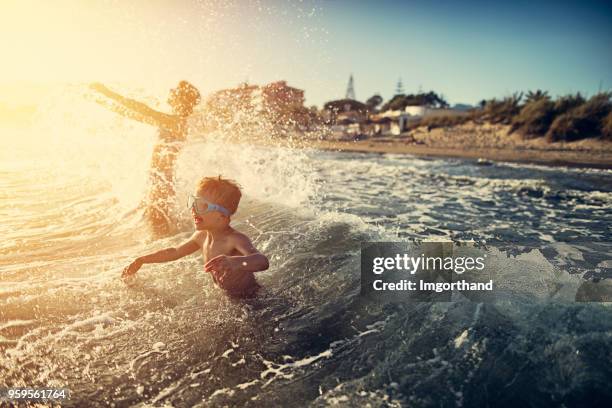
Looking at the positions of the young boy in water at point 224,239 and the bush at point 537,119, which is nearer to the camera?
the young boy in water at point 224,239

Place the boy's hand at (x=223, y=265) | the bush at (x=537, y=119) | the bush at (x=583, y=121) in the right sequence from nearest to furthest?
the boy's hand at (x=223, y=265) < the bush at (x=583, y=121) < the bush at (x=537, y=119)

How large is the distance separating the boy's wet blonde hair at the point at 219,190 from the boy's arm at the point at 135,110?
383 cm

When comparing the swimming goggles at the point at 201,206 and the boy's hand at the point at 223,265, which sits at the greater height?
the swimming goggles at the point at 201,206

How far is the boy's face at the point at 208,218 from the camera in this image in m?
2.81

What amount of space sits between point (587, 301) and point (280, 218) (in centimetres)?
405

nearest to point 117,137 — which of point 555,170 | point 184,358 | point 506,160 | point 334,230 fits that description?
point 334,230

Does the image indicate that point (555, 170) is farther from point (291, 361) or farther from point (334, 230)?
point (291, 361)

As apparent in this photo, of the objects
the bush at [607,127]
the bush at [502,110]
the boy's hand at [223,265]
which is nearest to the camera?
the boy's hand at [223,265]

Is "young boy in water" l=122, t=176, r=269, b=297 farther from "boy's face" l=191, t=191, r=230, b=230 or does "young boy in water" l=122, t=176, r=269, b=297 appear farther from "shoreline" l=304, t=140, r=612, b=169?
"shoreline" l=304, t=140, r=612, b=169

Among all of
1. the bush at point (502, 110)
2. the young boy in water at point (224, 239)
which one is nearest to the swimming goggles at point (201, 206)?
the young boy in water at point (224, 239)

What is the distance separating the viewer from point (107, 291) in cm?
320
